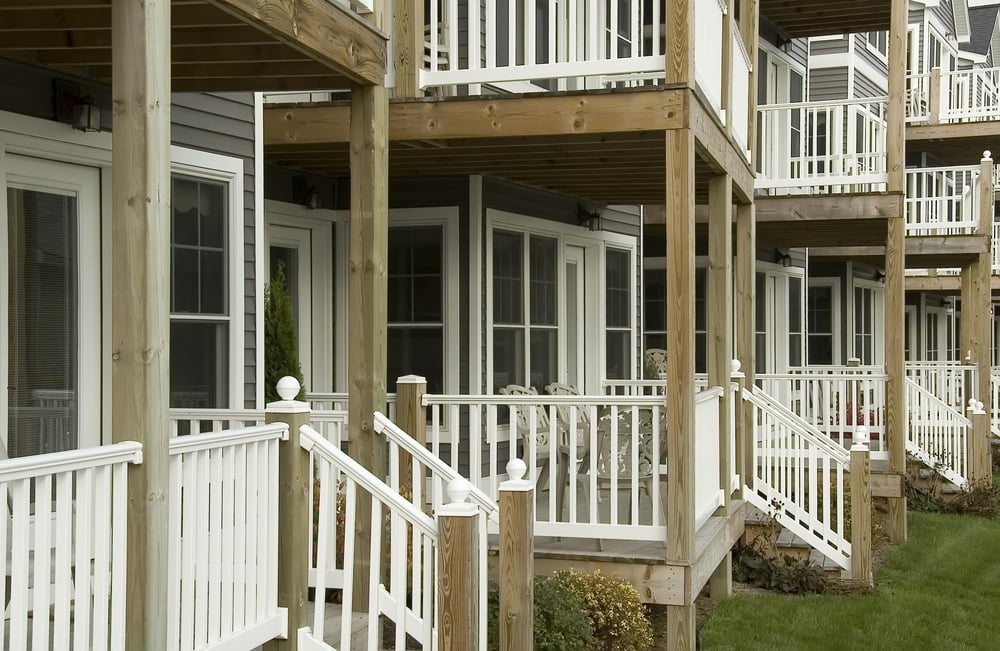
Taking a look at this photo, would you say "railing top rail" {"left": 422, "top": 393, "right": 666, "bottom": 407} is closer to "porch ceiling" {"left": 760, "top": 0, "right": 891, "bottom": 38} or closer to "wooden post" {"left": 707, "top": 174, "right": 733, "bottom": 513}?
"wooden post" {"left": 707, "top": 174, "right": 733, "bottom": 513}

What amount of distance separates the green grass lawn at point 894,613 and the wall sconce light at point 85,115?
199 inches

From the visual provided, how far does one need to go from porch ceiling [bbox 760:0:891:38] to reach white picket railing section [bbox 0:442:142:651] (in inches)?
508

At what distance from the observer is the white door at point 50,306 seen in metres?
6.14

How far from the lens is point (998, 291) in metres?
24.8

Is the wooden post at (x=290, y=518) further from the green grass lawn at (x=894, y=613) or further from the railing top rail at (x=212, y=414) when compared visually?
the green grass lawn at (x=894, y=613)

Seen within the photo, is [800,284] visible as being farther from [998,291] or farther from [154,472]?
[154,472]

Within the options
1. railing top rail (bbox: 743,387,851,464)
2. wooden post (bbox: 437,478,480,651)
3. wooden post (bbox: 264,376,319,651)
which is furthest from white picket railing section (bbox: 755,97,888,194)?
wooden post (bbox: 437,478,480,651)

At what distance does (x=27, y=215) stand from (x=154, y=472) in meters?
2.59

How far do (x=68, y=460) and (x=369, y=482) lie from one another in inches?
70.1

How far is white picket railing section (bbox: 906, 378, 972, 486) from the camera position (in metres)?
14.7

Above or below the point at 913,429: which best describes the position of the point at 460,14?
above


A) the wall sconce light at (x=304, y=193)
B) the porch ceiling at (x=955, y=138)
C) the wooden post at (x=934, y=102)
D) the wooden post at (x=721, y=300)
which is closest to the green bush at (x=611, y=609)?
the wooden post at (x=721, y=300)

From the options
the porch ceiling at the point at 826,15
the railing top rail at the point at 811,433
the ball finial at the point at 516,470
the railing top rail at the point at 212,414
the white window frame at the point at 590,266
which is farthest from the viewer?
the porch ceiling at the point at 826,15

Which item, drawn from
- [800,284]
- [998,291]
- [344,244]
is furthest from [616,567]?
[998,291]
